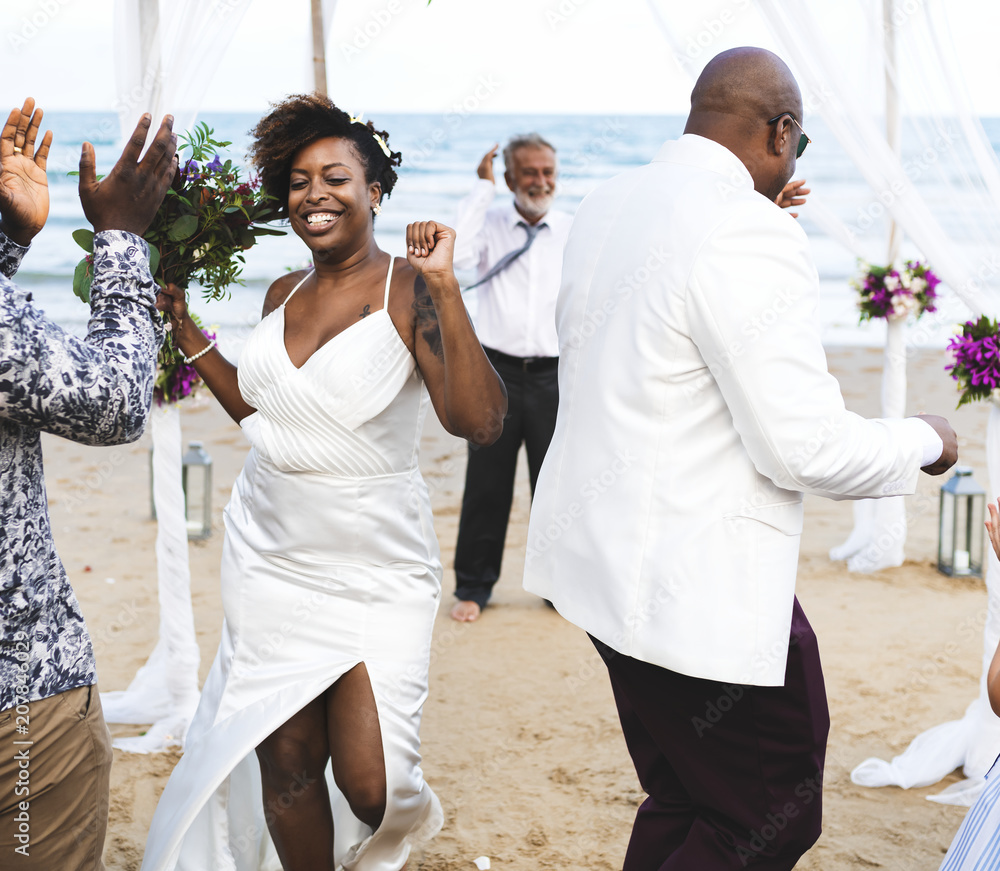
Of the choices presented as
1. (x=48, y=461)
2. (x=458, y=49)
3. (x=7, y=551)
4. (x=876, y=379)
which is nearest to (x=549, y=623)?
(x=7, y=551)

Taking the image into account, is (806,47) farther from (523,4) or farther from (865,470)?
(523,4)

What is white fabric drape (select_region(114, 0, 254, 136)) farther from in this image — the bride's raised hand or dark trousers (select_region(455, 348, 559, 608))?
dark trousers (select_region(455, 348, 559, 608))

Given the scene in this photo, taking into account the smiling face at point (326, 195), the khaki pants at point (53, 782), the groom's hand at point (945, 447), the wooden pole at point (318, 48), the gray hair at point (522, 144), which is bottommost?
the khaki pants at point (53, 782)

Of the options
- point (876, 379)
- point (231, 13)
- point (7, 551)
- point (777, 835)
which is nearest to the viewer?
point (7, 551)

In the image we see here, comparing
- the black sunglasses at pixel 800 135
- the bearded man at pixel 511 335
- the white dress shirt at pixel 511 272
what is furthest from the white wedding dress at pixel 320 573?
the white dress shirt at pixel 511 272

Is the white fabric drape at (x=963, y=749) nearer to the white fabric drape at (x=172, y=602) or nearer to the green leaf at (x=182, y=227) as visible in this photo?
the white fabric drape at (x=172, y=602)

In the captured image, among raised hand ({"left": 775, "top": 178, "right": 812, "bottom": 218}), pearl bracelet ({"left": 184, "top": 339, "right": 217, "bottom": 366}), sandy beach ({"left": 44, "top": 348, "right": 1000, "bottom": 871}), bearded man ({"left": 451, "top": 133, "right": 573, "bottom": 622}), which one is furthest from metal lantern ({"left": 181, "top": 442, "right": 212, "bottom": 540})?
raised hand ({"left": 775, "top": 178, "right": 812, "bottom": 218})

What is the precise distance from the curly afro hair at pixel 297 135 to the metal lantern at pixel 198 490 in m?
3.89

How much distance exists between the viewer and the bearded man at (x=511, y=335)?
5.80 metres

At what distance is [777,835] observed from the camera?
2.25 m

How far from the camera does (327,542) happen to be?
3.01 metres

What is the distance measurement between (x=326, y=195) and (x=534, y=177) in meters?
3.15

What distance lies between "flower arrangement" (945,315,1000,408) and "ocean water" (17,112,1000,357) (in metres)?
0.50

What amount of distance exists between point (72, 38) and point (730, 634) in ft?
79.0
